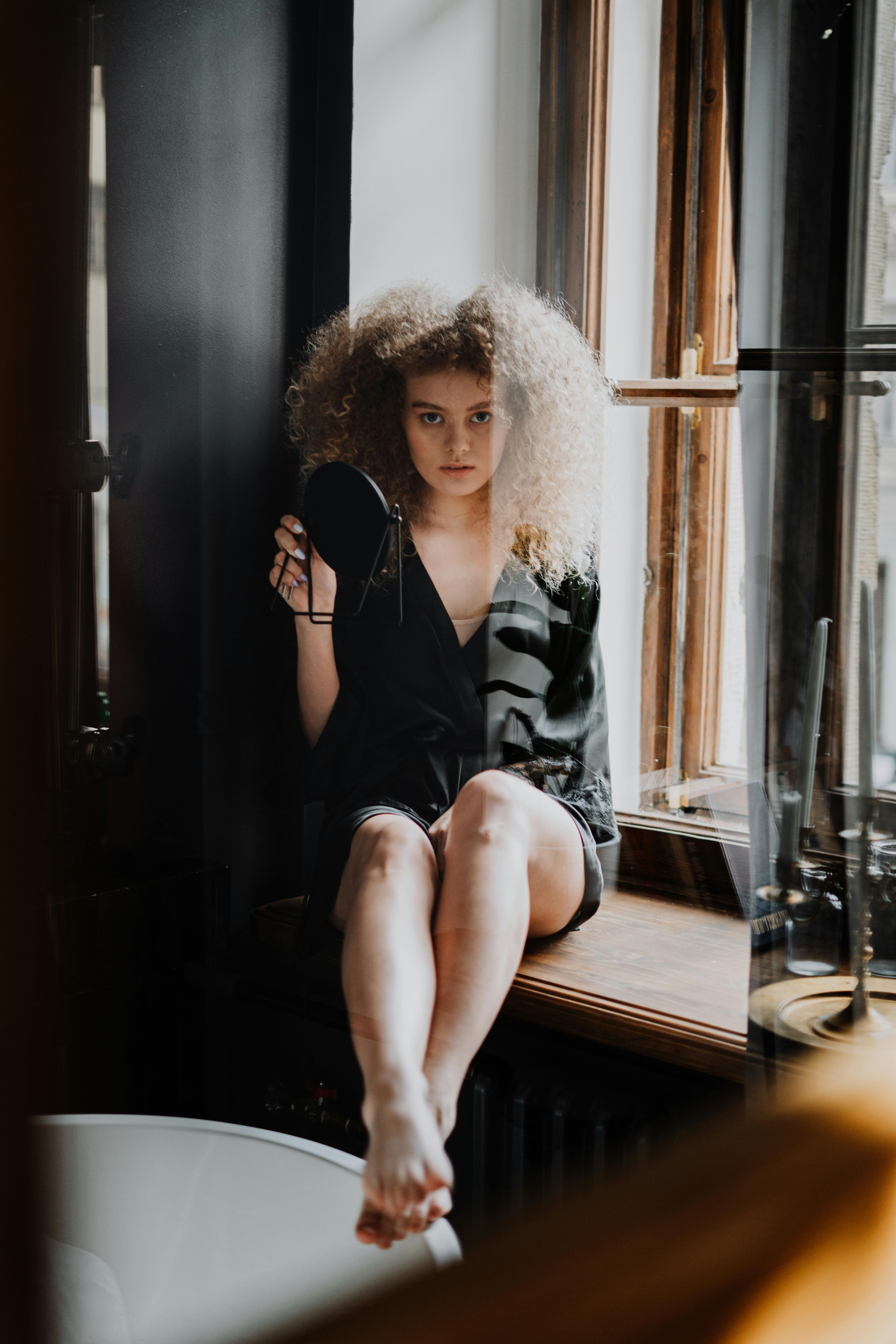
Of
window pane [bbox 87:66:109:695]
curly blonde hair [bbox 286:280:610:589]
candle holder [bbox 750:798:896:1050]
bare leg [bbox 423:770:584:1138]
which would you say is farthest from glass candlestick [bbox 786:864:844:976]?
window pane [bbox 87:66:109:695]

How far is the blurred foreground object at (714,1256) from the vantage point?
254mm

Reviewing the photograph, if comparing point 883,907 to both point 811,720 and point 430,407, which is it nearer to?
point 811,720

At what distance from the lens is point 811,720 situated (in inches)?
34.3

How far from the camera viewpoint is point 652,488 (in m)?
0.78

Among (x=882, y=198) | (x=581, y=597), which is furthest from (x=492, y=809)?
(x=882, y=198)

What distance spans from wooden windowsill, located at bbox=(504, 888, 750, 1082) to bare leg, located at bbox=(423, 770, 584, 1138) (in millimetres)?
21

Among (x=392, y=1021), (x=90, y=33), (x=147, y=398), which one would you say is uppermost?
(x=90, y=33)

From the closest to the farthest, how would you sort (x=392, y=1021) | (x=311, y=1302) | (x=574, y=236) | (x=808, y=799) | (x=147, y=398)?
(x=311, y=1302) < (x=147, y=398) < (x=392, y=1021) < (x=574, y=236) < (x=808, y=799)

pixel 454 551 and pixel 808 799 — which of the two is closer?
pixel 454 551

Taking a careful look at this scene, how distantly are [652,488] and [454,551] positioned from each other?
21cm

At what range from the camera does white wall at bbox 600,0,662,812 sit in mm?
712

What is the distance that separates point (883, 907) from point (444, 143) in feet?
2.23

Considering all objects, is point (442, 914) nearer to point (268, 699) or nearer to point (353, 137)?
point (268, 699)

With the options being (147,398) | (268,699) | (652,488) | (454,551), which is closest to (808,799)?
(652,488)
